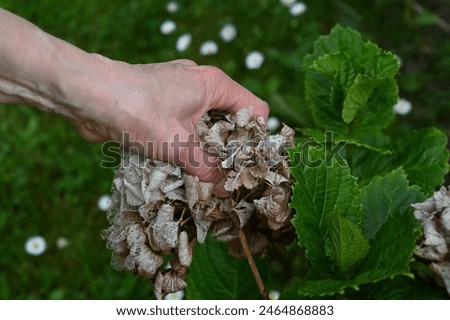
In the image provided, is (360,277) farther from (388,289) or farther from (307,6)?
(307,6)

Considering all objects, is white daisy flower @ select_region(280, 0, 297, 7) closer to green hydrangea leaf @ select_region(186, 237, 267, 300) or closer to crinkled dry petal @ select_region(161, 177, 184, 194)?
green hydrangea leaf @ select_region(186, 237, 267, 300)

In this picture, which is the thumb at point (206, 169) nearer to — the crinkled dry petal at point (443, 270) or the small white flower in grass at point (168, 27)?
the crinkled dry petal at point (443, 270)

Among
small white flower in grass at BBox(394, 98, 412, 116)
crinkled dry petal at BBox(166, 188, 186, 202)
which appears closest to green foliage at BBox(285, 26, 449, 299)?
crinkled dry petal at BBox(166, 188, 186, 202)

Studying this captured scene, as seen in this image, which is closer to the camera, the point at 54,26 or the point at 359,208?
the point at 359,208

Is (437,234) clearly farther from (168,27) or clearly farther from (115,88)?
(168,27)

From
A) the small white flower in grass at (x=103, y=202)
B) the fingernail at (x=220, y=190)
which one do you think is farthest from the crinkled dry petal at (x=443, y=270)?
the small white flower in grass at (x=103, y=202)

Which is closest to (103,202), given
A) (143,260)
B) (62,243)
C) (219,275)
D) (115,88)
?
(62,243)

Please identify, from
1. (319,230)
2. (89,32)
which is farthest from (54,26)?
(319,230)
